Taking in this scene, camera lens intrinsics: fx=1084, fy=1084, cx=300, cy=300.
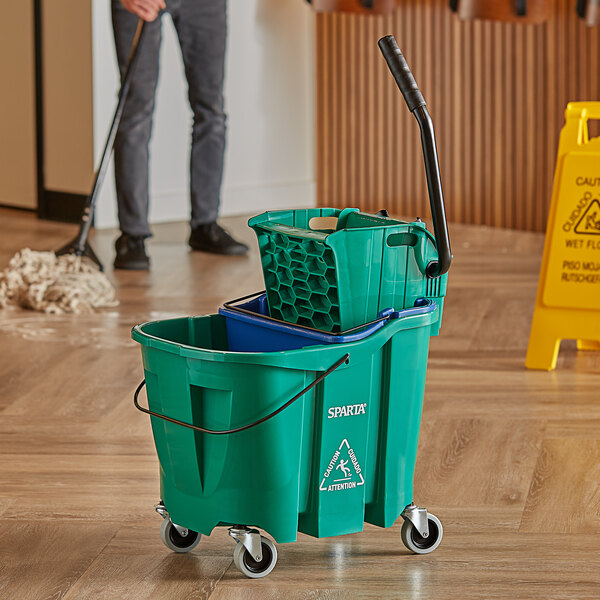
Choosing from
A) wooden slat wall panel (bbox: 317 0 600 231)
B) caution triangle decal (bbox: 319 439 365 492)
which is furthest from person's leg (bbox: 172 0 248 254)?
caution triangle decal (bbox: 319 439 365 492)

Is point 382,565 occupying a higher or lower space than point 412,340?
lower

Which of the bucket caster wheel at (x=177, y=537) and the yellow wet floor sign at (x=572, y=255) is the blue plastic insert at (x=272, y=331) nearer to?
the bucket caster wheel at (x=177, y=537)

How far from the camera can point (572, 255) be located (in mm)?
2357

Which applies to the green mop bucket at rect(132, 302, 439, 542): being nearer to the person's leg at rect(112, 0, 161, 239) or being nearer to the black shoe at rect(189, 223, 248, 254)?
the person's leg at rect(112, 0, 161, 239)

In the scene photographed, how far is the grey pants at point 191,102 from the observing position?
3.50 metres

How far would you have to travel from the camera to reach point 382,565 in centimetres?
138

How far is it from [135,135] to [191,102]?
28 centimetres

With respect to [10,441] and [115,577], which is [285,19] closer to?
[10,441]

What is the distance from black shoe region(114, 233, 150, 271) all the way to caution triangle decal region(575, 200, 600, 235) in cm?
164

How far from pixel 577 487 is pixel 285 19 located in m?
3.66

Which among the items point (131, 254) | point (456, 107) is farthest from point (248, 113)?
point (131, 254)

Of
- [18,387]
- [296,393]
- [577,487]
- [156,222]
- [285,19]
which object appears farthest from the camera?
[285,19]

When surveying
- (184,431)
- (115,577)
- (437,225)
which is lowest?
(115,577)

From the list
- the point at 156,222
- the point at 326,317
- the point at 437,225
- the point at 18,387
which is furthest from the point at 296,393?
the point at 156,222
